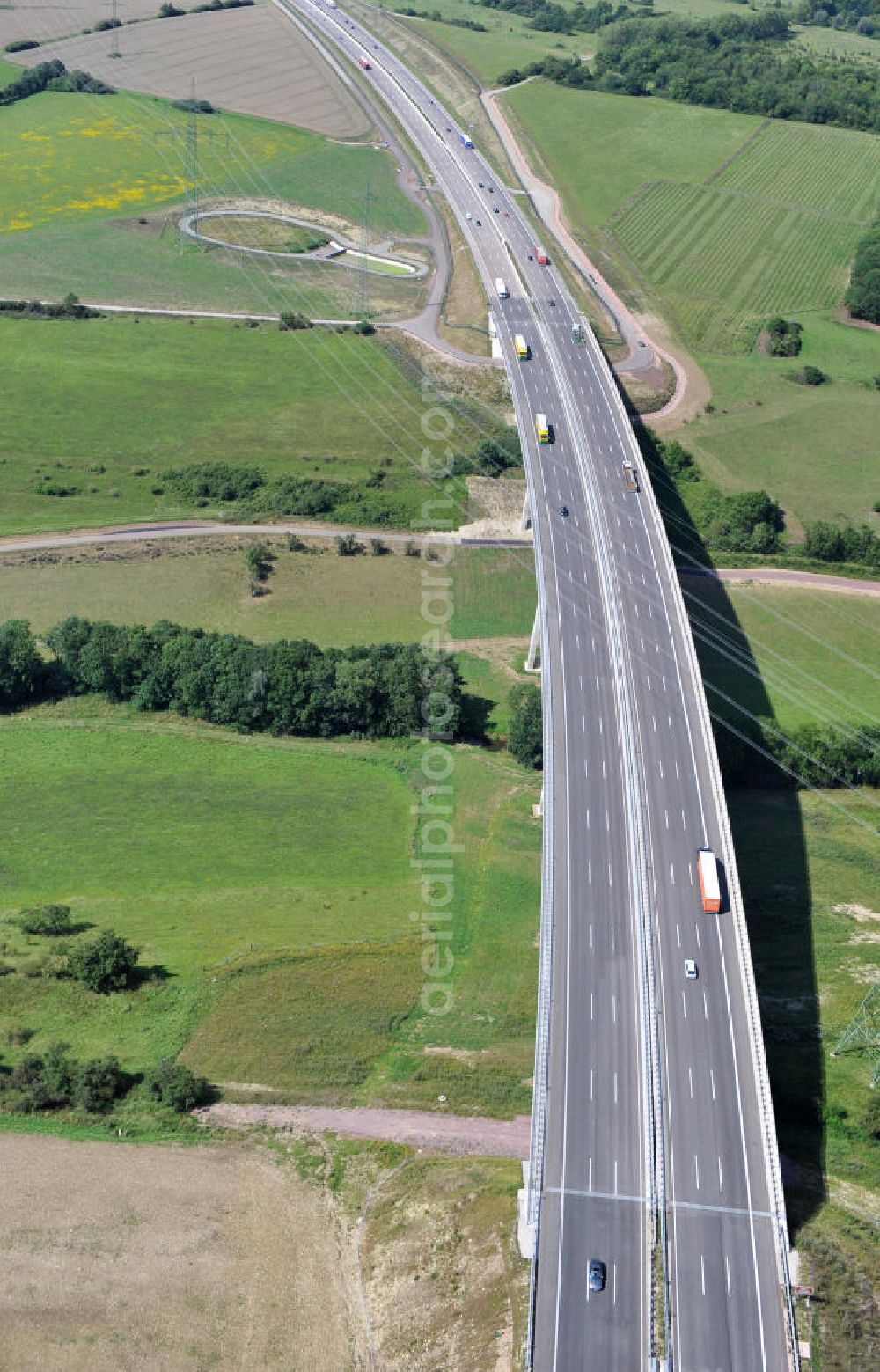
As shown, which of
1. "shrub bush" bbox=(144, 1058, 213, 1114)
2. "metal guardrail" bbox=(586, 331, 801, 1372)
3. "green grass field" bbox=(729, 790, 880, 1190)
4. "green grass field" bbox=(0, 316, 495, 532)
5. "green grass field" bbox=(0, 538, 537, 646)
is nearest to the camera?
"metal guardrail" bbox=(586, 331, 801, 1372)

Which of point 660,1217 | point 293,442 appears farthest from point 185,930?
point 293,442

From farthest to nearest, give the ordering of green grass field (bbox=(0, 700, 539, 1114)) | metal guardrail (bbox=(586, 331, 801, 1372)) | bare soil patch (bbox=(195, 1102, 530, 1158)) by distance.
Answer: green grass field (bbox=(0, 700, 539, 1114)) < bare soil patch (bbox=(195, 1102, 530, 1158)) < metal guardrail (bbox=(586, 331, 801, 1372))

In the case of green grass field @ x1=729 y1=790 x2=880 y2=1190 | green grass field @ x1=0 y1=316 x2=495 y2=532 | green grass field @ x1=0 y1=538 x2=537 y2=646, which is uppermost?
green grass field @ x1=0 y1=316 x2=495 y2=532

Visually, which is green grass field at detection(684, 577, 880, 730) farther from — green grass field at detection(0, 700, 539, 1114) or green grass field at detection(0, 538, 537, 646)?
green grass field at detection(0, 700, 539, 1114)

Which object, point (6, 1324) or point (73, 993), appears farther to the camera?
point (73, 993)

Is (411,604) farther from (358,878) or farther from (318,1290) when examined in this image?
(318,1290)

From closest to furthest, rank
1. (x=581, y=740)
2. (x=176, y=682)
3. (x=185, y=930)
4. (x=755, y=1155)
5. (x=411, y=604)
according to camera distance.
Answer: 1. (x=755, y=1155)
2. (x=185, y=930)
3. (x=581, y=740)
4. (x=176, y=682)
5. (x=411, y=604)

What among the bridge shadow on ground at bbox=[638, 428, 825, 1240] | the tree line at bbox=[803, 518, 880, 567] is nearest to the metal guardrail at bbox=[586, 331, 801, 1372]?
the bridge shadow on ground at bbox=[638, 428, 825, 1240]

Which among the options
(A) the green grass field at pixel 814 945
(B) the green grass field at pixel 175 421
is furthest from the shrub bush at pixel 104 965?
(B) the green grass field at pixel 175 421
